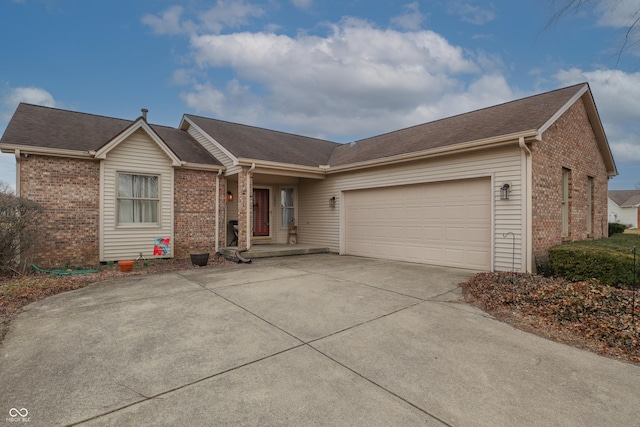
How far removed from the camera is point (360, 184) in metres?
Answer: 10.4

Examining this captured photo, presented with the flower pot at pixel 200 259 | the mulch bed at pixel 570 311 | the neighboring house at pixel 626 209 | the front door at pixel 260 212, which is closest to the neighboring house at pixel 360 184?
the front door at pixel 260 212

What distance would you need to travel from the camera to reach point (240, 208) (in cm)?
952

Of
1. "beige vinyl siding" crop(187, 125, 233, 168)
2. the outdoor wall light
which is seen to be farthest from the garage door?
"beige vinyl siding" crop(187, 125, 233, 168)

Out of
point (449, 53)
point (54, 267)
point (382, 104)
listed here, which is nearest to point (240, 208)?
point (54, 267)

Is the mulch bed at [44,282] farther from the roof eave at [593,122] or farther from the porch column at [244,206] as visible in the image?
the roof eave at [593,122]

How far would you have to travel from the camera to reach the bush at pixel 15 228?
6.12 metres

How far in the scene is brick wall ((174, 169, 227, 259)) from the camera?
9.62m

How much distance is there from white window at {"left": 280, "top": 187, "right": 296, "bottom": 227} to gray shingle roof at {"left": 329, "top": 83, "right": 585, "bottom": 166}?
7.73 feet

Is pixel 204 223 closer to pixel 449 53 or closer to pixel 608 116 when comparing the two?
pixel 449 53

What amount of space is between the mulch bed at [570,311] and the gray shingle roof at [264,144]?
25.1 ft

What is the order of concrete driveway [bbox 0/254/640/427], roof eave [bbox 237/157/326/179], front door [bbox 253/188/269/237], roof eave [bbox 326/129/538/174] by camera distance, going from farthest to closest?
front door [bbox 253/188/269/237] < roof eave [bbox 237/157/326/179] < roof eave [bbox 326/129/538/174] < concrete driveway [bbox 0/254/640/427]

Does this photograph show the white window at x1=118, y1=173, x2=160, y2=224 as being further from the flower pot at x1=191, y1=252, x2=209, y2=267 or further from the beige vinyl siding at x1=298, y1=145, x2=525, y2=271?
the beige vinyl siding at x1=298, y1=145, x2=525, y2=271

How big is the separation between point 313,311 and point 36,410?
9.99ft

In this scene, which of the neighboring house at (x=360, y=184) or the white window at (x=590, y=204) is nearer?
the neighboring house at (x=360, y=184)
